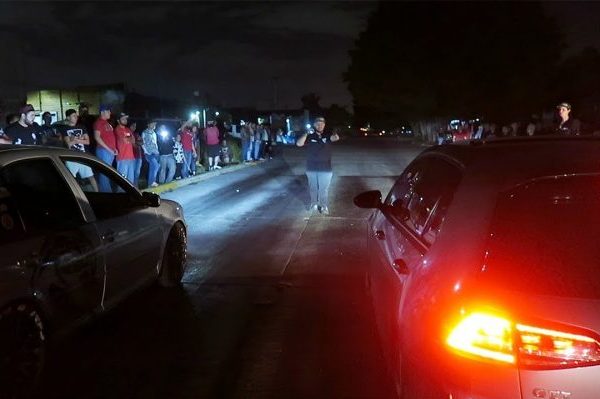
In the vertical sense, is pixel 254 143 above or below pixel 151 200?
below

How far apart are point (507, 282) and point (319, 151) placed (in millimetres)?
8136

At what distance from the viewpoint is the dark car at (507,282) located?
83.3 inches

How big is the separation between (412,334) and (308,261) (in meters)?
4.93

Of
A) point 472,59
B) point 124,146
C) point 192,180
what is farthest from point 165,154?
point 472,59

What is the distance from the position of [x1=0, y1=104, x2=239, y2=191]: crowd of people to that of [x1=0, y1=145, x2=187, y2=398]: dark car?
1.65 metres

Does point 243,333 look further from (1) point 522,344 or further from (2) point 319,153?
(2) point 319,153

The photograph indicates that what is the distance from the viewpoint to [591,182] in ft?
8.54

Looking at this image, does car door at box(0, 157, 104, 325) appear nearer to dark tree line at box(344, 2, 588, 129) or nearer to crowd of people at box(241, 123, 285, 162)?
crowd of people at box(241, 123, 285, 162)

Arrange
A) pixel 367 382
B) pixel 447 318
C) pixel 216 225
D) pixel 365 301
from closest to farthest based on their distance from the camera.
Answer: pixel 447 318 → pixel 367 382 → pixel 365 301 → pixel 216 225

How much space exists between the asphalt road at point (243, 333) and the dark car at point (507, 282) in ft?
4.15

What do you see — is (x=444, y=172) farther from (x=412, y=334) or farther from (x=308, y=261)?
(x=308, y=261)

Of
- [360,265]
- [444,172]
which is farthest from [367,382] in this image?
[360,265]

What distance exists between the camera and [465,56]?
46125 millimetres

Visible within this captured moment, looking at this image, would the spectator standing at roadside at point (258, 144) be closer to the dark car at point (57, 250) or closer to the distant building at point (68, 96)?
the distant building at point (68, 96)
